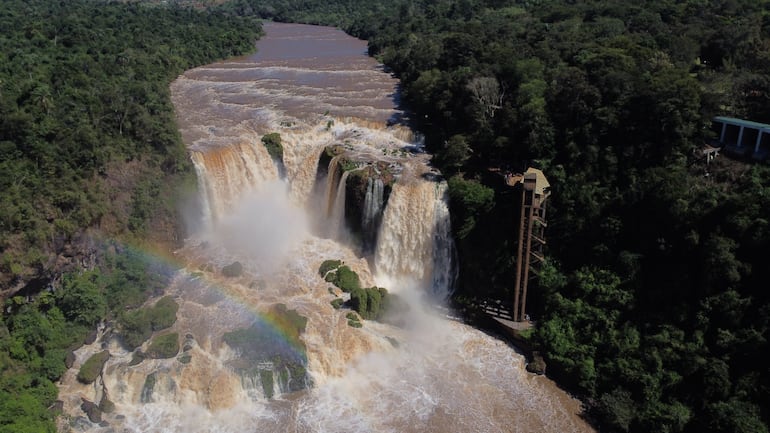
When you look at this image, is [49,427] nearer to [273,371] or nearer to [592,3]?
[273,371]

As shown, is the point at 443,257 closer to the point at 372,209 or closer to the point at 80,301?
the point at 372,209

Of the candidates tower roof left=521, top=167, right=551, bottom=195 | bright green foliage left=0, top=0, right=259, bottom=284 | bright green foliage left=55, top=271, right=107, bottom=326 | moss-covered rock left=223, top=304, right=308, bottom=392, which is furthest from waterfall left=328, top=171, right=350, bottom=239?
bright green foliage left=55, top=271, right=107, bottom=326

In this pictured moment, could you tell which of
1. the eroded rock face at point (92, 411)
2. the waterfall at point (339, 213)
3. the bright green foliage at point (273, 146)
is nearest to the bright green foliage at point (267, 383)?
the eroded rock face at point (92, 411)

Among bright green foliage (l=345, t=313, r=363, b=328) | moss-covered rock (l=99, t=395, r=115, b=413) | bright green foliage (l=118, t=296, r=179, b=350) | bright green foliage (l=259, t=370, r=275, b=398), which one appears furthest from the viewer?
bright green foliage (l=345, t=313, r=363, b=328)

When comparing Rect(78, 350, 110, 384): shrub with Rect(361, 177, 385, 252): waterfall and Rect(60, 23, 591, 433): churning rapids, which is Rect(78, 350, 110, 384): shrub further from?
Rect(361, 177, 385, 252): waterfall

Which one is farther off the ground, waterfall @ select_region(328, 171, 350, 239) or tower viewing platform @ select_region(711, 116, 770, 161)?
tower viewing platform @ select_region(711, 116, 770, 161)

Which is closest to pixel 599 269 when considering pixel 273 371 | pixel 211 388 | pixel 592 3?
pixel 273 371

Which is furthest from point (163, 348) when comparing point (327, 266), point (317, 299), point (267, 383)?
point (327, 266)
